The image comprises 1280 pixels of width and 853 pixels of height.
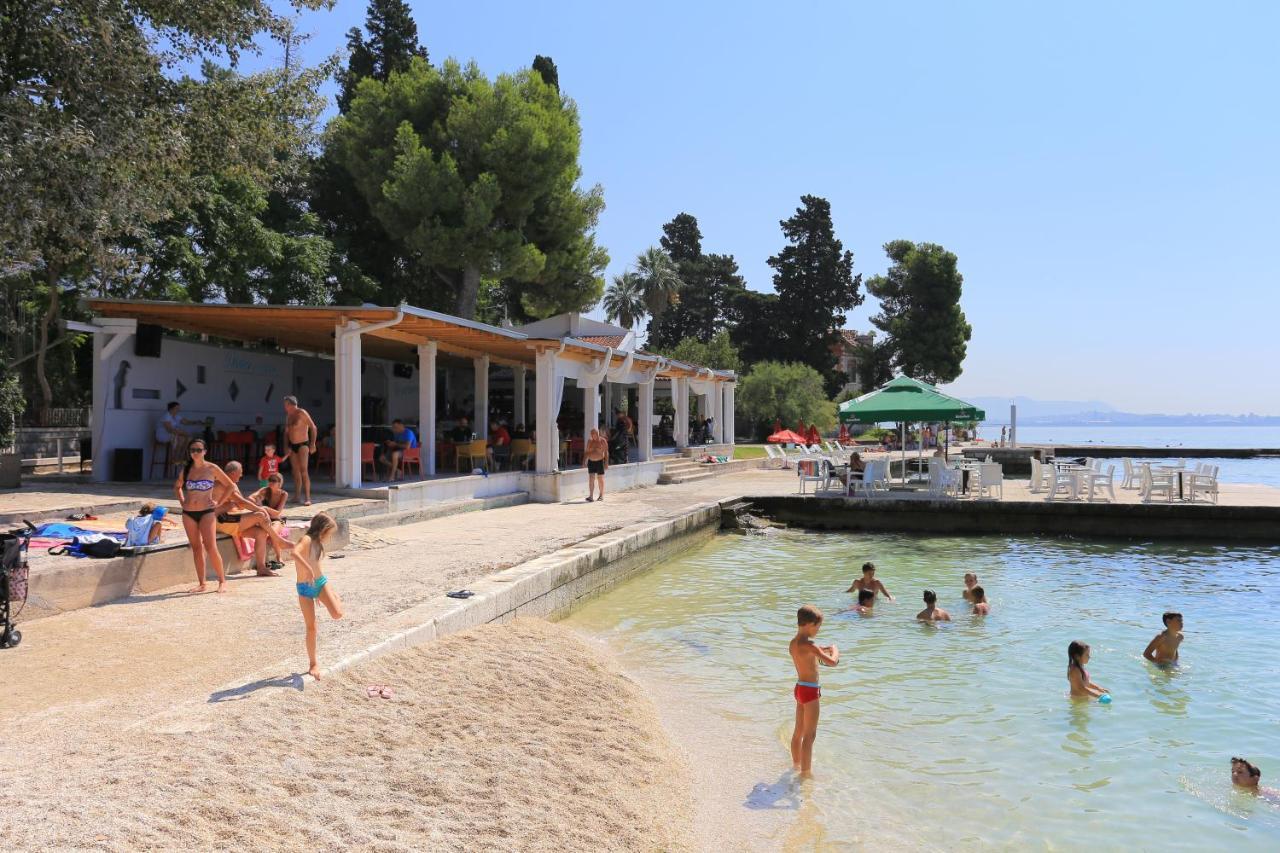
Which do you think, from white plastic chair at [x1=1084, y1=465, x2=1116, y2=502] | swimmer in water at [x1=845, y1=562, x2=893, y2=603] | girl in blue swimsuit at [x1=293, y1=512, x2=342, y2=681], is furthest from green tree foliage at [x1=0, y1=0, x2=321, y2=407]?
white plastic chair at [x1=1084, y1=465, x2=1116, y2=502]

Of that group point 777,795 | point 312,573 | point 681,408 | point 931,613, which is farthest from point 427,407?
point 681,408

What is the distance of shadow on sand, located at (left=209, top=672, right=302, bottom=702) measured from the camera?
4.68 meters

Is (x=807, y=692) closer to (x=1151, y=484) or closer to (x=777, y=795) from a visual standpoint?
(x=777, y=795)

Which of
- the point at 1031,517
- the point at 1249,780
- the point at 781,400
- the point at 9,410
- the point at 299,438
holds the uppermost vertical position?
the point at 781,400

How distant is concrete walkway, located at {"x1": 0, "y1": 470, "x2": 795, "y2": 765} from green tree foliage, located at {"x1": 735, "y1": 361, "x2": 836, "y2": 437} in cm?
2992

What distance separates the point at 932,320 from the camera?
50844 millimetres

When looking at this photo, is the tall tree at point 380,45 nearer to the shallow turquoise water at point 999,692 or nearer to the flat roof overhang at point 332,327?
the flat roof overhang at point 332,327

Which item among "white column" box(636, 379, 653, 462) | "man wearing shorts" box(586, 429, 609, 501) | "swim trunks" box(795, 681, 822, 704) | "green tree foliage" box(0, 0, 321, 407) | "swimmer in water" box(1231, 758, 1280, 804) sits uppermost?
"green tree foliage" box(0, 0, 321, 407)

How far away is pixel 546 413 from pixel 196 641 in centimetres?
1083

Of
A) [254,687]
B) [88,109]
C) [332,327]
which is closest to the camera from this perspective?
[254,687]

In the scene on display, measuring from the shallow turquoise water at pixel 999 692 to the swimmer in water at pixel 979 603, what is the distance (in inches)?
5.8

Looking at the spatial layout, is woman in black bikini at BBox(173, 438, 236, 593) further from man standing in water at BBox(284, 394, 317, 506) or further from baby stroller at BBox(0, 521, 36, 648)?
man standing in water at BBox(284, 394, 317, 506)

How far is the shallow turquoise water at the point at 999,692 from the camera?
5.12m

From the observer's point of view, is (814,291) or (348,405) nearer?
(348,405)
